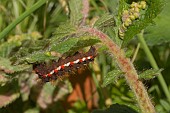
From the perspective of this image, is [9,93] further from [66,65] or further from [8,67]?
[66,65]

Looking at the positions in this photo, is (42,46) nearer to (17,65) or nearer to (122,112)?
(17,65)

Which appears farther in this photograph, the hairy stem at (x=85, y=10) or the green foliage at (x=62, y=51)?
the hairy stem at (x=85, y=10)

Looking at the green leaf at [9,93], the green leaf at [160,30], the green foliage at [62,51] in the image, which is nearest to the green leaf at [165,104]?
the green foliage at [62,51]

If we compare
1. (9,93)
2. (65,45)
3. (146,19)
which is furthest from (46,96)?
(146,19)

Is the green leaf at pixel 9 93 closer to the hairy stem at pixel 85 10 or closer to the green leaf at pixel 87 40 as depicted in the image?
the hairy stem at pixel 85 10

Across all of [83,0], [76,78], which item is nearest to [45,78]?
[83,0]

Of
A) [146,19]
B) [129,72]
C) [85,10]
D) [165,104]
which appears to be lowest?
[165,104]
